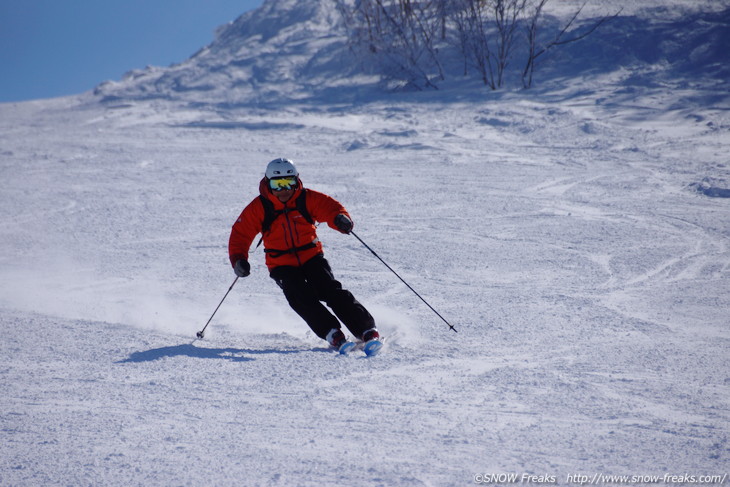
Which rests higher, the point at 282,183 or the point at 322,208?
the point at 282,183

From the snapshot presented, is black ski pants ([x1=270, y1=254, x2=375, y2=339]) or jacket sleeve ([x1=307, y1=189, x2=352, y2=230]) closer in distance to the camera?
black ski pants ([x1=270, y1=254, x2=375, y2=339])

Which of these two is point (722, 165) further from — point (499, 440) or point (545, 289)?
point (499, 440)

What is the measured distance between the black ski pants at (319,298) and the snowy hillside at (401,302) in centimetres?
23

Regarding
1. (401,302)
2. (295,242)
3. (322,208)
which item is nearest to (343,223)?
(322,208)

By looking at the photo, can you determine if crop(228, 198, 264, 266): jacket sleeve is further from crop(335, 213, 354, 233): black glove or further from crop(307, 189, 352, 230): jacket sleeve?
crop(335, 213, 354, 233): black glove

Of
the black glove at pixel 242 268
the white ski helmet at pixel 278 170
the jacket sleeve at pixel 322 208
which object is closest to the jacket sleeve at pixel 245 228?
the black glove at pixel 242 268

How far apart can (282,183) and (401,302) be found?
1.52m

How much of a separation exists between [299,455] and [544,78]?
51.3ft

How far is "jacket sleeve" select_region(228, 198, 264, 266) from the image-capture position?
4289 millimetres

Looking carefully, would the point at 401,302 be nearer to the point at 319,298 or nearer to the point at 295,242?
the point at 319,298

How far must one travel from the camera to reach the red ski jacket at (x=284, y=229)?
430 centimetres

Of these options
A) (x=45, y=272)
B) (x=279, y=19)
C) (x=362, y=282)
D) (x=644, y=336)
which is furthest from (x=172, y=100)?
(x=644, y=336)

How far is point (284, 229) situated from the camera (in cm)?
434


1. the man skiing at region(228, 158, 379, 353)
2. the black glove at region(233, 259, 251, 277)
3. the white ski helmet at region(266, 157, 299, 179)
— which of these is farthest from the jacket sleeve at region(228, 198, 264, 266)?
the white ski helmet at region(266, 157, 299, 179)
